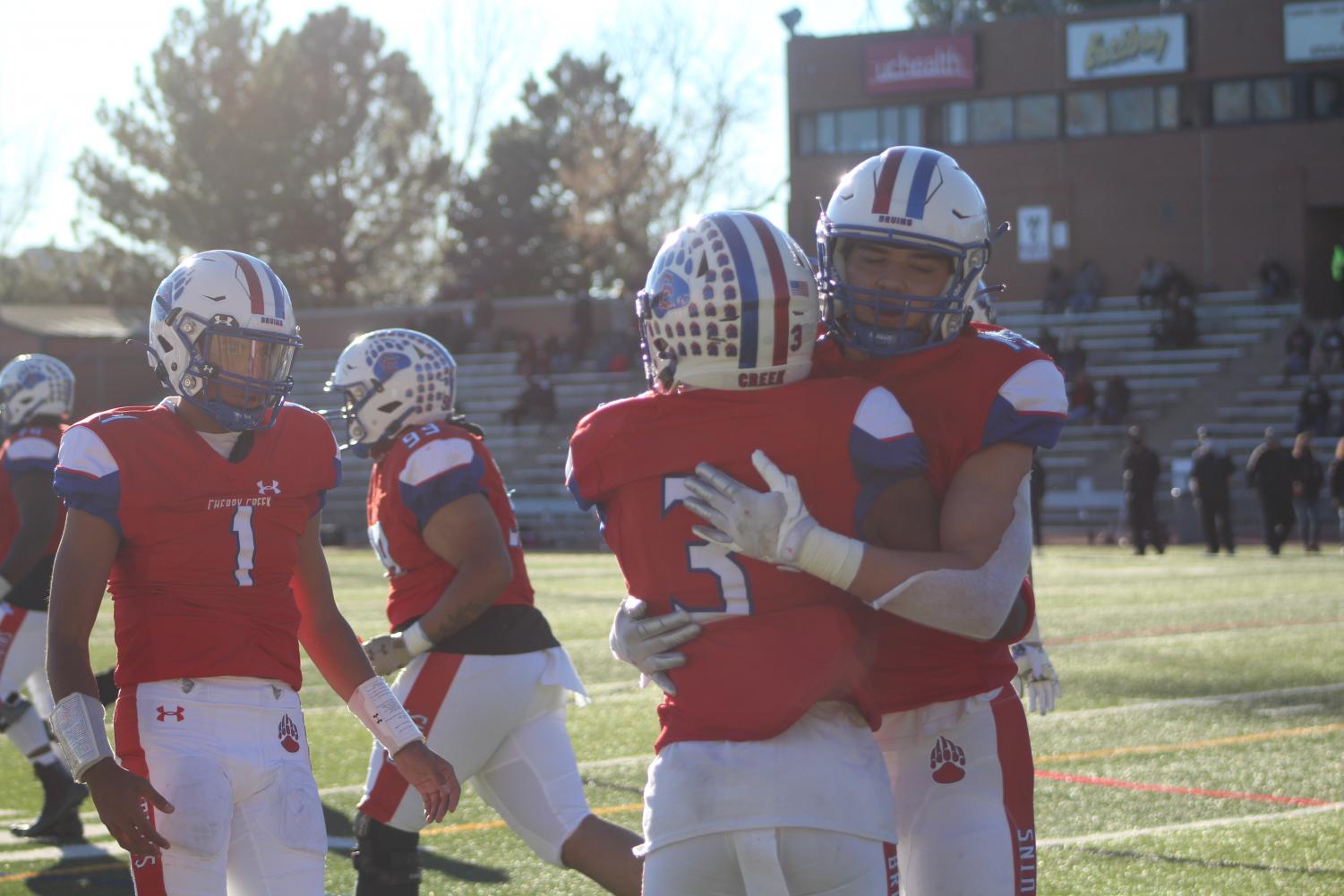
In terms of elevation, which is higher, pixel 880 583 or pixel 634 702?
pixel 880 583

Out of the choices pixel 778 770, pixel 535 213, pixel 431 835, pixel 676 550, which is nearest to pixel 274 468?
pixel 676 550

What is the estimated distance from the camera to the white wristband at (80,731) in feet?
10.6

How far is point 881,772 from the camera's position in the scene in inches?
107

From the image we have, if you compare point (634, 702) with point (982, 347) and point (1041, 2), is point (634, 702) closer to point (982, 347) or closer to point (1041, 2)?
point (982, 347)

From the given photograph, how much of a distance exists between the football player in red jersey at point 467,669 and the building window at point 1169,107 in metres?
32.5

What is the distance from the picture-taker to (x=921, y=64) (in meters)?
36.0

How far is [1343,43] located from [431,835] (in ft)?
104

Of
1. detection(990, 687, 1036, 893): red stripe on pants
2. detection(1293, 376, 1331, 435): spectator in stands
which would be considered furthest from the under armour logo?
detection(1293, 376, 1331, 435): spectator in stands

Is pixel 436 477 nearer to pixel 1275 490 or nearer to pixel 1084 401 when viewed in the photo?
pixel 1275 490

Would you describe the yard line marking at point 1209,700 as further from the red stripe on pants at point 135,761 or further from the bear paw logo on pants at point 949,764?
the red stripe on pants at point 135,761

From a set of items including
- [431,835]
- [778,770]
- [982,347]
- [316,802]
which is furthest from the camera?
[431,835]

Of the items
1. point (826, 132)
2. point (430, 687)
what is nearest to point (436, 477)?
point (430, 687)

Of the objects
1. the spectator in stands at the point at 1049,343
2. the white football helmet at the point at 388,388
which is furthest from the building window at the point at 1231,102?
the white football helmet at the point at 388,388

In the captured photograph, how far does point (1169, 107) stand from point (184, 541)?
34179 millimetres
